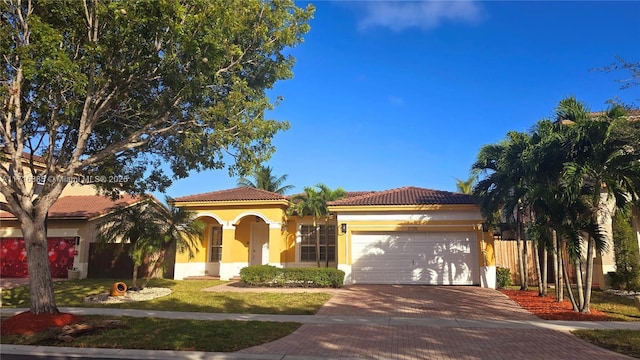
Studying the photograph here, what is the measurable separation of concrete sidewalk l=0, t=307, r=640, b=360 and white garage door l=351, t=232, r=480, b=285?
25.5ft

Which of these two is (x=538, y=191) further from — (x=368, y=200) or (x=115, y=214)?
(x=115, y=214)

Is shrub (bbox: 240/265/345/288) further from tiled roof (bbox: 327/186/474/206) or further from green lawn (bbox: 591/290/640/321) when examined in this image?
green lawn (bbox: 591/290/640/321)

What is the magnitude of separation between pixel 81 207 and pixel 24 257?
12.7ft

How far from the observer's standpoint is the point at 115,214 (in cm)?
1614

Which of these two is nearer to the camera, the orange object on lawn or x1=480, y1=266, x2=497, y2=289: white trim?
the orange object on lawn

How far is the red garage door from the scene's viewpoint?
22734 millimetres

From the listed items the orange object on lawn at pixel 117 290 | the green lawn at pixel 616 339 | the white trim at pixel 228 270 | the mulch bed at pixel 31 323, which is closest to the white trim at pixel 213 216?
the white trim at pixel 228 270

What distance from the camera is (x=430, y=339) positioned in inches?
355

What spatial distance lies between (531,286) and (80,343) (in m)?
17.8

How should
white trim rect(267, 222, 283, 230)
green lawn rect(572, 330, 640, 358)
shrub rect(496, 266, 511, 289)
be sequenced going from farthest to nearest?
white trim rect(267, 222, 283, 230) < shrub rect(496, 266, 511, 289) < green lawn rect(572, 330, 640, 358)

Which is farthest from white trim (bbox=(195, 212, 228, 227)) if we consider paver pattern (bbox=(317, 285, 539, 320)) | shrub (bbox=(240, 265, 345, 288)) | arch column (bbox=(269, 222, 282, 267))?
paver pattern (bbox=(317, 285, 539, 320))

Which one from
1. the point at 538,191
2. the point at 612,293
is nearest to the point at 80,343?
the point at 538,191

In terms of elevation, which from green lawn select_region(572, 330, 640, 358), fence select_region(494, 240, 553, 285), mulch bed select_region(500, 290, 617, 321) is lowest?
green lawn select_region(572, 330, 640, 358)

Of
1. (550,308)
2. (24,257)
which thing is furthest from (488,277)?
(24,257)
